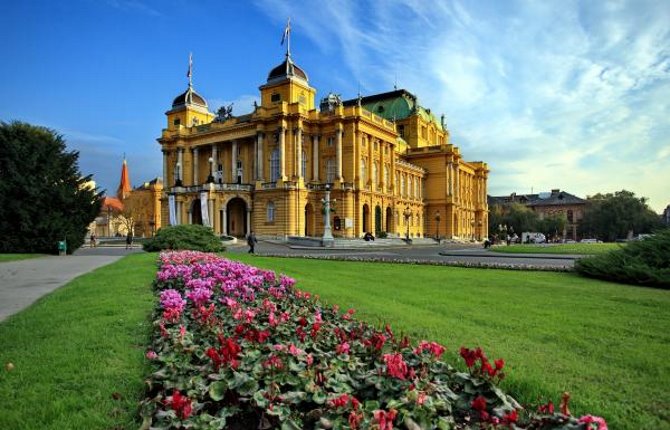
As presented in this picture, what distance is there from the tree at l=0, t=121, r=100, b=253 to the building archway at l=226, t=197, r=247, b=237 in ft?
94.4

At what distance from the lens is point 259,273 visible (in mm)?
11562

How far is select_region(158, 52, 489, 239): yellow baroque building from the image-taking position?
53.7 m

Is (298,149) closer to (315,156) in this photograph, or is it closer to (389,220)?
(315,156)

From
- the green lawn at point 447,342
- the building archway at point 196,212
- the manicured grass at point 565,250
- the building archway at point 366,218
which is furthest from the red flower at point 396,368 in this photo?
the building archway at point 196,212

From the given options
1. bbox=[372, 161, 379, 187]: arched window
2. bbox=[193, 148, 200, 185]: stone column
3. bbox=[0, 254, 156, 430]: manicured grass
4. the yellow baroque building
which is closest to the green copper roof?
the yellow baroque building

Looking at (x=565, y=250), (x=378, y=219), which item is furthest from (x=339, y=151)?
(x=565, y=250)

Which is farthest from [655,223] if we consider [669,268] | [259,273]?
[259,273]

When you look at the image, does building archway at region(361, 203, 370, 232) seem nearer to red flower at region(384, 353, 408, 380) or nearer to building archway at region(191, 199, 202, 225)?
building archway at region(191, 199, 202, 225)

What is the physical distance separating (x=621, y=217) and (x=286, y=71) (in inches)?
3065

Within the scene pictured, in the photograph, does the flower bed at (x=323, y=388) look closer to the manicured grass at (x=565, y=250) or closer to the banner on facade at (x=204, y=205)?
the manicured grass at (x=565, y=250)

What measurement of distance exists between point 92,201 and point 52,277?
16470 millimetres

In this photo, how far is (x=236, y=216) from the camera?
6000 cm

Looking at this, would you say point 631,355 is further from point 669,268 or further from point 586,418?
point 669,268

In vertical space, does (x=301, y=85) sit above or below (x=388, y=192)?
above
